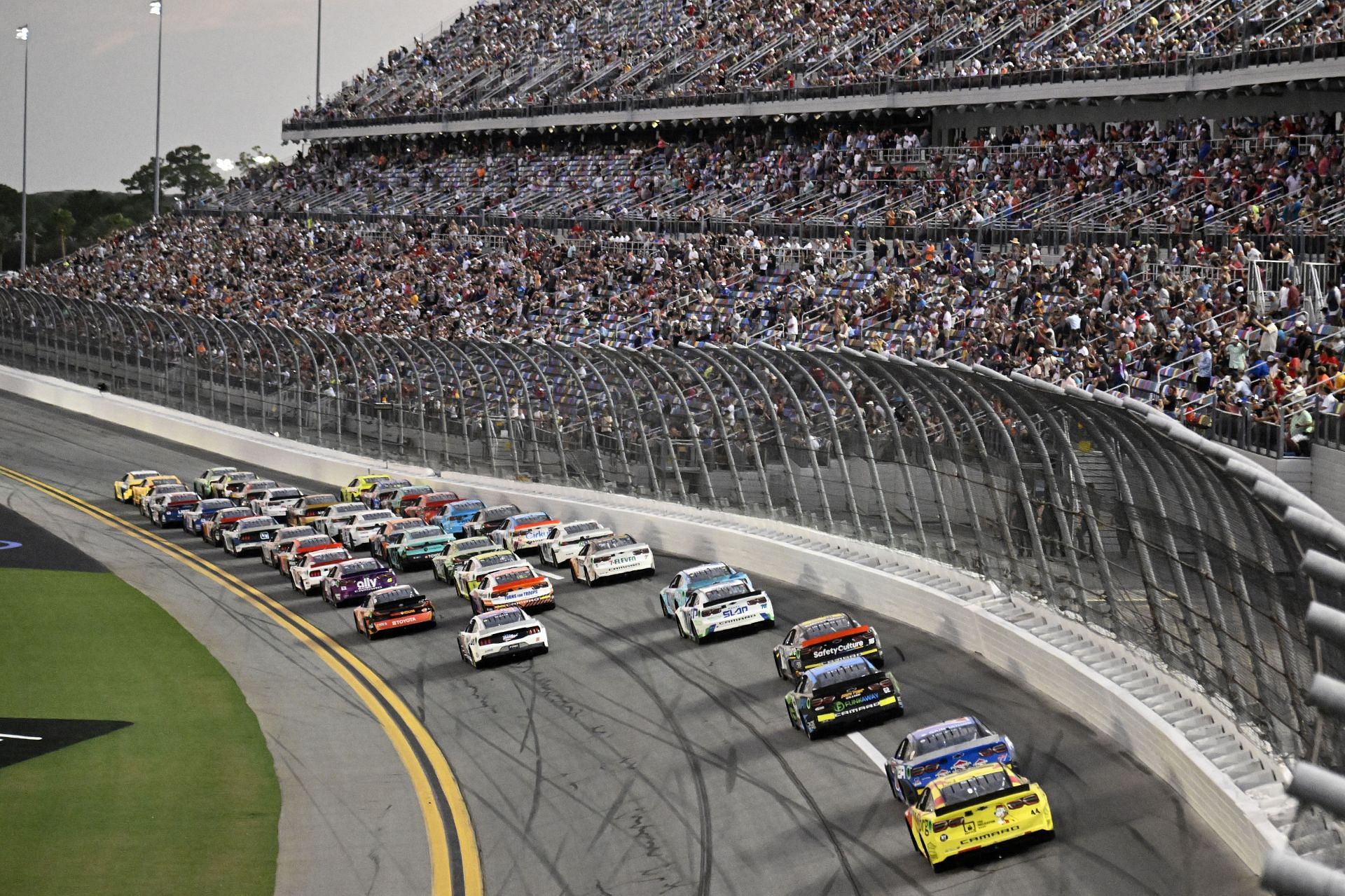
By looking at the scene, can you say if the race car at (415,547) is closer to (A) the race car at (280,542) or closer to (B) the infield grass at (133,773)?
(A) the race car at (280,542)

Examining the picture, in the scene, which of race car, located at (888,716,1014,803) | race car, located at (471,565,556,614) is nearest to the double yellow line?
race car, located at (471,565,556,614)

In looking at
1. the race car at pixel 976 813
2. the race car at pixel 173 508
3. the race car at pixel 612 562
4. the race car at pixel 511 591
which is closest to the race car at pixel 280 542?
the race car at pixel 173 508

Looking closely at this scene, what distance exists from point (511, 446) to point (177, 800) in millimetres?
18433

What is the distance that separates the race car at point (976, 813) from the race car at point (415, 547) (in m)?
18.7

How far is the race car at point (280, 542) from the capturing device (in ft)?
108

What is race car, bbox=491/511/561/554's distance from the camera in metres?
31.7

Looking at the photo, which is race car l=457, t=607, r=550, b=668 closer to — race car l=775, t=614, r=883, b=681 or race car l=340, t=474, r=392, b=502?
race car l=775, t=614, r=883, b=681

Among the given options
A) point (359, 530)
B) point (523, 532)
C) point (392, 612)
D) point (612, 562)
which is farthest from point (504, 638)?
point (359, 530)

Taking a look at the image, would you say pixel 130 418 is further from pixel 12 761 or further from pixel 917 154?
pixel 12 761

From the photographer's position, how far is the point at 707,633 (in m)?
23.6

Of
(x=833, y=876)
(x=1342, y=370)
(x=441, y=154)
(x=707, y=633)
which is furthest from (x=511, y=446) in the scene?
(x=441, y=154)

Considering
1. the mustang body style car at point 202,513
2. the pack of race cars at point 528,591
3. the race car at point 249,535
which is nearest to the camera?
the pack of race cars at point 528,591

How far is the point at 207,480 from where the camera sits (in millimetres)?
42594

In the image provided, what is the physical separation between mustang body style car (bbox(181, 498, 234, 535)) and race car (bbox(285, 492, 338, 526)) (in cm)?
143
